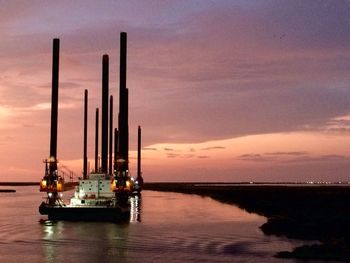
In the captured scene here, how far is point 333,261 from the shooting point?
123 ft

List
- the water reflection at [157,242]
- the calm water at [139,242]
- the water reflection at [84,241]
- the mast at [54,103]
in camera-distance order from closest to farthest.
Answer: the calm water at [139,242] → the water reflection at [157,242] → the water reflection at [84,241] → the mast at [54,103]

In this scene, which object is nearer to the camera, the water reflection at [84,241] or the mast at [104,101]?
the water reflection at [84,241]

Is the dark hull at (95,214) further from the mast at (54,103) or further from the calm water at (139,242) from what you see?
the mast at (54,103)

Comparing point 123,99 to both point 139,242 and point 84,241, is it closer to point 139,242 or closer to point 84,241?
point 84,241

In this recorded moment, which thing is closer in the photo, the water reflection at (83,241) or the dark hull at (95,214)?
the water reflection at (83,241)

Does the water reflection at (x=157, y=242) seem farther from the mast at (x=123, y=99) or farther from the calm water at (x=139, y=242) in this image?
the mast at (x=123, y=99)

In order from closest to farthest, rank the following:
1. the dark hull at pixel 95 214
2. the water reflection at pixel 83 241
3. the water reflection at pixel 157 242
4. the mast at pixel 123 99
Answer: the water reflection at pixel 157 242
the water reflection at pixel 83 241
the dark hull at pixel 95 214
the mast at pixel 123 99

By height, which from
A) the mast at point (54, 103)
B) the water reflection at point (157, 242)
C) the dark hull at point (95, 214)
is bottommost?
the water reflection at point (157, 242)

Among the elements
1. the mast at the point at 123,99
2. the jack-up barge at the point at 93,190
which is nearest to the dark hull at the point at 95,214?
the jack-up barge at the point at 93,190

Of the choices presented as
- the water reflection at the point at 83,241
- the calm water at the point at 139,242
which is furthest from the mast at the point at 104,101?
the water reflection at the point at 83,241

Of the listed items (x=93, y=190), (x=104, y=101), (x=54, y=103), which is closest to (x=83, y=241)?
(x=93, y=190)

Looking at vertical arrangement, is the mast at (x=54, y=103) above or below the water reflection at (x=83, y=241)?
above

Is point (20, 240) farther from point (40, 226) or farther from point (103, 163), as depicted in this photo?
point (103, 163)

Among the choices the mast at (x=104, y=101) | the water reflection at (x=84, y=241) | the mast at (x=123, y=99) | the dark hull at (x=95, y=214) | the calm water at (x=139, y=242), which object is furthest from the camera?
the mast at (x=104, y=101)
